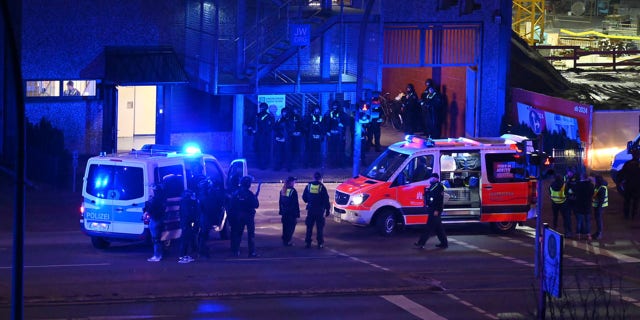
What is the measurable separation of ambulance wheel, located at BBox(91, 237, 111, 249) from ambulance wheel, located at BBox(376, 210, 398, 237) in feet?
18.9

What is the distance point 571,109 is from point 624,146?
197 centimetres

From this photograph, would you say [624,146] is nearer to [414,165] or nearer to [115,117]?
[414,165]

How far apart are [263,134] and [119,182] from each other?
11532 millimetres

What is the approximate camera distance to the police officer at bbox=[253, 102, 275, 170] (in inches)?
1216

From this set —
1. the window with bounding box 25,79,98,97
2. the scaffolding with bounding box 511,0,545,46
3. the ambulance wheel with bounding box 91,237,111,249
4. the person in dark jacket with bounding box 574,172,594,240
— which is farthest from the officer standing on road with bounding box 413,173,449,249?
the scaffolding with bounding box 511,0,545,46

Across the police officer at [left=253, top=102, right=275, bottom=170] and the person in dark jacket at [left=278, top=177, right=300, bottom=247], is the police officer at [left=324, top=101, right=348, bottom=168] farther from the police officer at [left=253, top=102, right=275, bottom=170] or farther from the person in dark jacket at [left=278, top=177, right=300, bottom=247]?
the person in dark jacket at [left=278, top=177, right=300, bottom=247]

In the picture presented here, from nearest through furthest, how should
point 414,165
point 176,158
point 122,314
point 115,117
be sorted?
point 122,314 < point 176,158 < point 414,165 < point 115,117

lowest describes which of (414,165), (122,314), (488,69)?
(122,314)

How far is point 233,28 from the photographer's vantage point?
32.6 meters

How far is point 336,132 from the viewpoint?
31.4 metres

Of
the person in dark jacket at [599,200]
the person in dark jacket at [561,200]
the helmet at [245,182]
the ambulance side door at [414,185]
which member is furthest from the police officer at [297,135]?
the helmet at [245,182]

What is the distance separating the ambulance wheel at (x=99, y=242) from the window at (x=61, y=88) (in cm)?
1132

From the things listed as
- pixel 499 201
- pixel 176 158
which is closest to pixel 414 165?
pixel 499 201

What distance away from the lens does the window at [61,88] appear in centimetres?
3106
